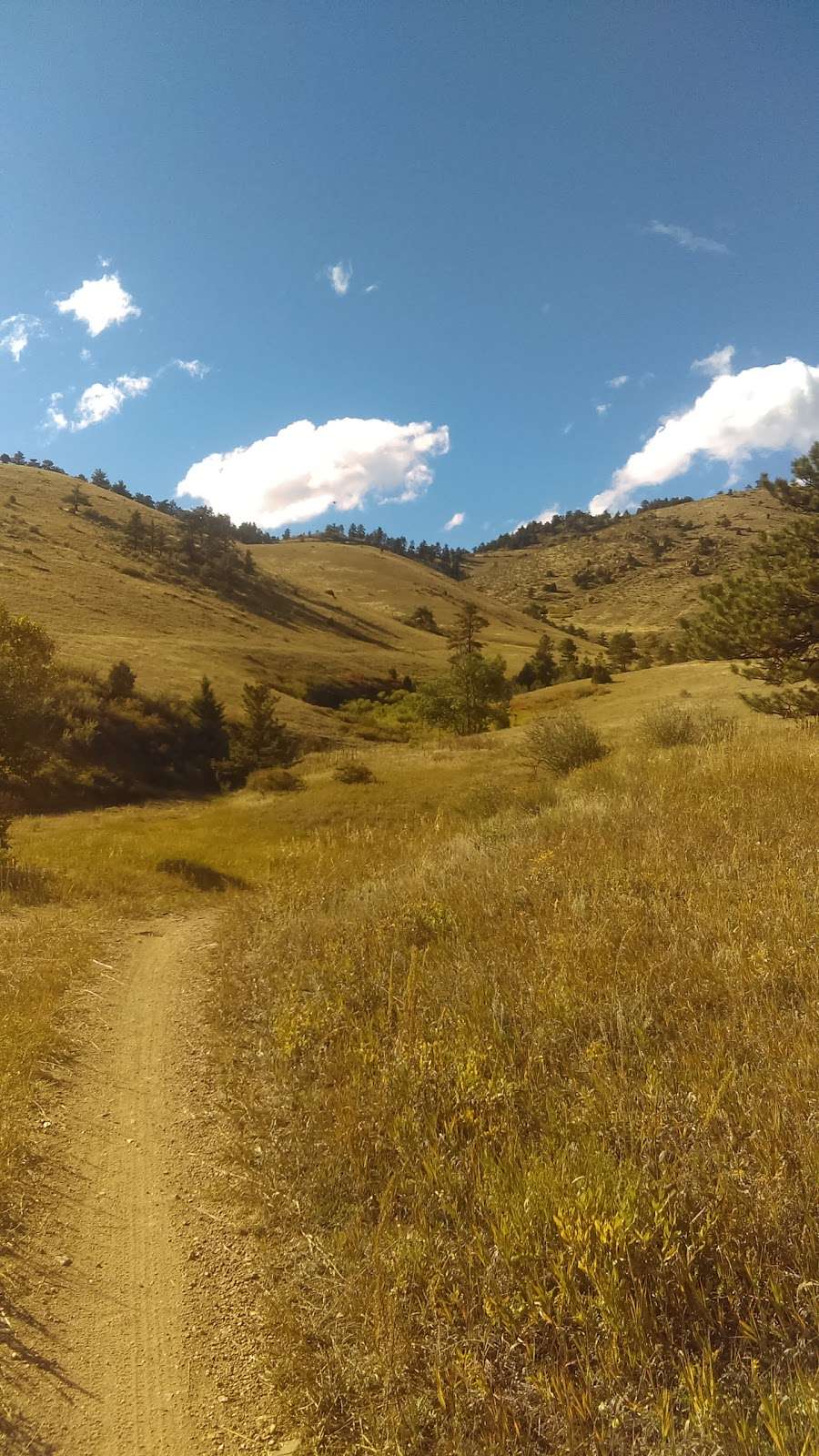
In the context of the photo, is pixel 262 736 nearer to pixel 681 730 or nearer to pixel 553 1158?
pixel 681 730

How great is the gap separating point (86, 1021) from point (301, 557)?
180 metres

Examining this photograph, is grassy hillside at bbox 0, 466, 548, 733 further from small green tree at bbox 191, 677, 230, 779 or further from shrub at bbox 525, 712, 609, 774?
shrub at bbox 525, 712, 609, 774

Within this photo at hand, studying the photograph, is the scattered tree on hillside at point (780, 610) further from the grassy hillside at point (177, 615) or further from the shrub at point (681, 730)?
the grassy hillside at point (177, 615)

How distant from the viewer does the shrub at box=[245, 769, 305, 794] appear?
3020 centimetres

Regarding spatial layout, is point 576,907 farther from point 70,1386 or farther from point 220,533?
point 220,533

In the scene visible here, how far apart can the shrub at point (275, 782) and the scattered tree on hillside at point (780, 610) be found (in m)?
18.0

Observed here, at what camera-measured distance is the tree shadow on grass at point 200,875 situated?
13.7 meters

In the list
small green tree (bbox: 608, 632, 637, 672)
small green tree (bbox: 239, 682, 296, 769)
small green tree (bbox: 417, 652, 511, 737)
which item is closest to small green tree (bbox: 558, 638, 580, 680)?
small green tree (bbox: 608, 632, 637, 672)

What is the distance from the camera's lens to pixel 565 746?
21078mm

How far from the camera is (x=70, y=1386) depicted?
9.97ft

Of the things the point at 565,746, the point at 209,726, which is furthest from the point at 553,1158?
the point at 209,726

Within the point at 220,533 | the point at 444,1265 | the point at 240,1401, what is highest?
the point at 220,533

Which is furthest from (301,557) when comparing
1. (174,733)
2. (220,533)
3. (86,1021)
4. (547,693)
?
(86,1021)

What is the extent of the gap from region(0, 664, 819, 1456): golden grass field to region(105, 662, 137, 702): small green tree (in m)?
33.8
